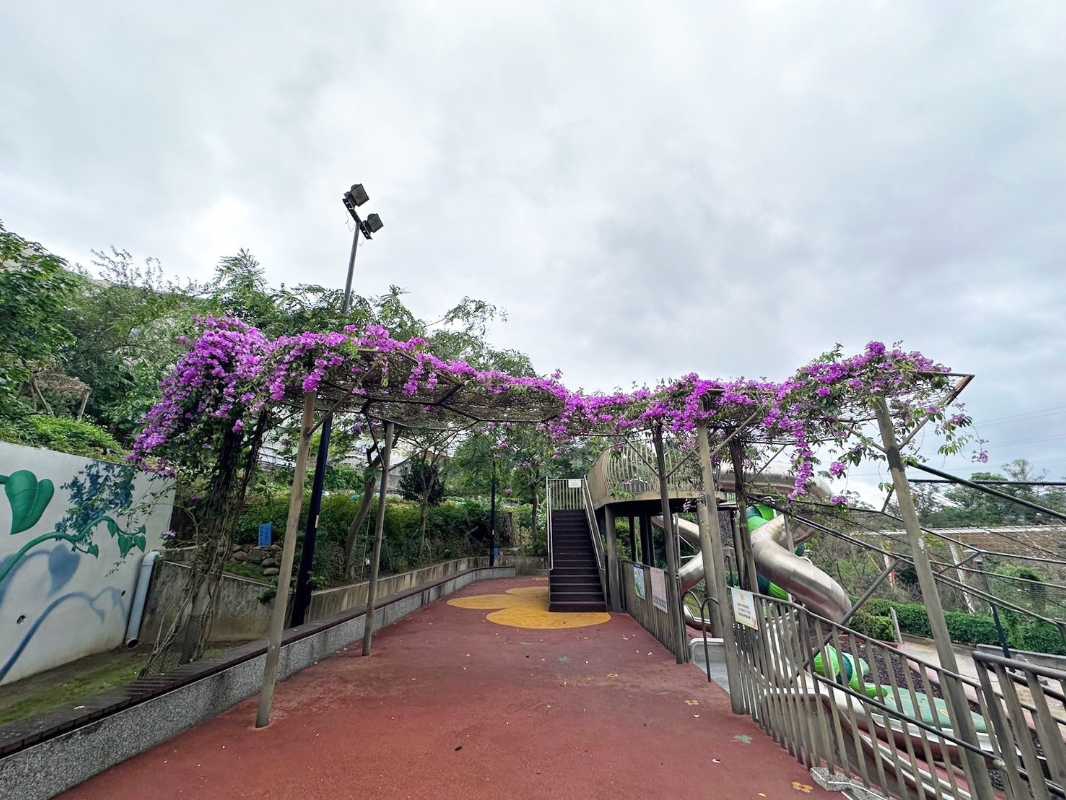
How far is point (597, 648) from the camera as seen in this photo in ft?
21.4

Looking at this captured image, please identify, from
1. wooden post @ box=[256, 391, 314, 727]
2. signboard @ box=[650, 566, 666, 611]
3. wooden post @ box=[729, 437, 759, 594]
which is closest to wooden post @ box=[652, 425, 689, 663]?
signboard @ box=[650, 566, 666, 611]

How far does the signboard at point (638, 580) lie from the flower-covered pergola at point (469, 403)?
2234mm

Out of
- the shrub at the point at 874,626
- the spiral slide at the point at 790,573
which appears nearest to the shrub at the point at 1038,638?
the shrub at the point at 874,626

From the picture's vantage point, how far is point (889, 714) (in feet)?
9.37

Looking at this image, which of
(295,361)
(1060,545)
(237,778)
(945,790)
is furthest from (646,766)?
(1060,545)

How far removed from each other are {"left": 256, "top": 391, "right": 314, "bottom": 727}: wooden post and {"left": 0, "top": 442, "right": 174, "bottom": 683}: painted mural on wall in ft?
11.8

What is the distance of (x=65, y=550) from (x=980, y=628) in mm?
19546

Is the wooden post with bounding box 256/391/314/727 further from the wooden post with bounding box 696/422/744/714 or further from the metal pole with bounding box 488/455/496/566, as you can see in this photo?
the metal pole with bounding box 488/455/496/566

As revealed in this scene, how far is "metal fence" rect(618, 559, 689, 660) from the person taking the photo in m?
5.97

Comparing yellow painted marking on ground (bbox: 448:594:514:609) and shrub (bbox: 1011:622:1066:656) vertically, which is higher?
yellow painted marking on ground (bbox: 448:594:514:609)

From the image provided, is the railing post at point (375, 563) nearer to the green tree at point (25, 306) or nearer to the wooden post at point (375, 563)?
the wooden post at point (375, 563)

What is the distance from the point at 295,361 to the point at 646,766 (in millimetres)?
4519

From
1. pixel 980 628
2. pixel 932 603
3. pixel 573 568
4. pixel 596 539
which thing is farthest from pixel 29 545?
pixel 980 628

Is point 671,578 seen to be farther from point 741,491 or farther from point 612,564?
point 612,564
